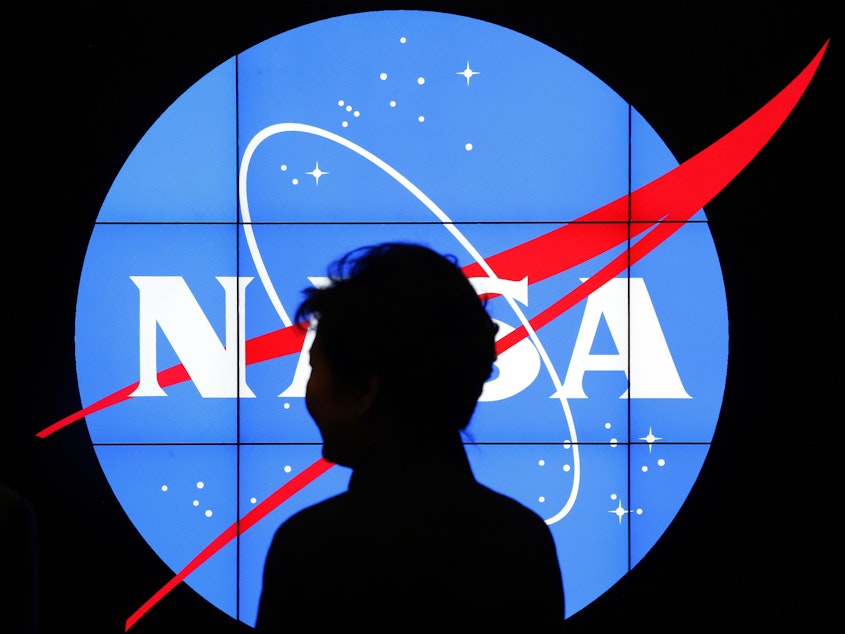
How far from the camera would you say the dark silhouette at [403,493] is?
0.99m

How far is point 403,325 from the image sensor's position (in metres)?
1.05

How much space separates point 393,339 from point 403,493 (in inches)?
7.9

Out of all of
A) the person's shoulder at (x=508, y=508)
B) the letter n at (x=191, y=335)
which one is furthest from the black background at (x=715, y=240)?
the person's shoulder at (x=508, y=508)

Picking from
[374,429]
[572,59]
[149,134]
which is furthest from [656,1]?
[374,429]

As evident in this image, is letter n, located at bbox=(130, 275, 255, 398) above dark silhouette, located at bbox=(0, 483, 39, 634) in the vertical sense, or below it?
above

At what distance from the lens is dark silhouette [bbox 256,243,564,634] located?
0.99 m

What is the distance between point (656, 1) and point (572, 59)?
15.9 inches

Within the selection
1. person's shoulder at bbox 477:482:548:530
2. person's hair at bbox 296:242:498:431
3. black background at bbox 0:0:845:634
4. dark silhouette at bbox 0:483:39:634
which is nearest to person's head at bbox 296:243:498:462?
person's hair at bbox 296:242:498:431

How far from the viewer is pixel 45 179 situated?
117 inches

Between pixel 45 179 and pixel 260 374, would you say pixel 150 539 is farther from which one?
pixel 45 179

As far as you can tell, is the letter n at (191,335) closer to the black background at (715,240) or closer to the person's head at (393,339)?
the black background at (715,240)

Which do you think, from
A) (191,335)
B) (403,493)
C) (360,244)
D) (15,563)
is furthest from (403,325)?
(191,335)

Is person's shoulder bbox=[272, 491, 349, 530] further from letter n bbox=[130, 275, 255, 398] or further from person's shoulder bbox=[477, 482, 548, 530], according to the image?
letter n bbox=[130, 275, 255, 398]

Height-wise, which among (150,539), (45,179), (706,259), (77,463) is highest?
(45,179)
